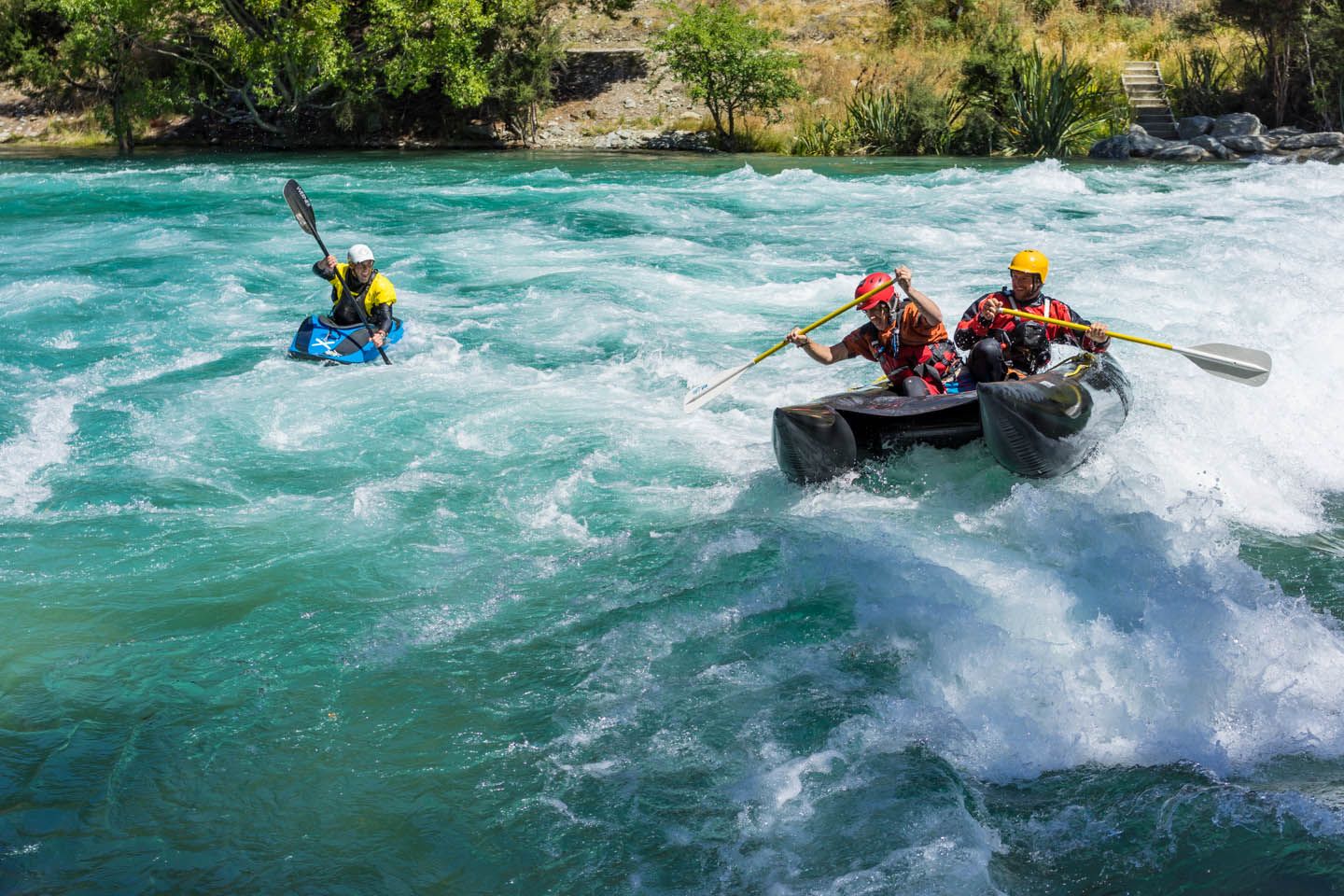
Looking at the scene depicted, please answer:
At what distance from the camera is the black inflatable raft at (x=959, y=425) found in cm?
590

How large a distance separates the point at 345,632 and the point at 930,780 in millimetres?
2667

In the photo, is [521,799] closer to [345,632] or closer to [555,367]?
[345,632]

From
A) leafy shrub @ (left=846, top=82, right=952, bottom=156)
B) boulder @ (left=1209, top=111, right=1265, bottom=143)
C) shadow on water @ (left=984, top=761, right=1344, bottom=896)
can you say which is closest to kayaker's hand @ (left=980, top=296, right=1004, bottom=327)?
shadow on water @ (left=984, top=761, right=1344, bottom=896)

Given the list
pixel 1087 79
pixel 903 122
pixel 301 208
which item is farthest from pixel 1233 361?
pixel 903 122

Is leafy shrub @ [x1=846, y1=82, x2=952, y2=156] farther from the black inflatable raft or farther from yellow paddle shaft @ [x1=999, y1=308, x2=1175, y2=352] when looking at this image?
the black inflatable raft

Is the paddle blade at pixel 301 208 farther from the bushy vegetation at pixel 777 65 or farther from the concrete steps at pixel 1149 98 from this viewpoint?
the concrete steps at pixel 1149 98

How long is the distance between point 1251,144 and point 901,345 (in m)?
17.7

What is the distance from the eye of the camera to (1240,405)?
319 inches

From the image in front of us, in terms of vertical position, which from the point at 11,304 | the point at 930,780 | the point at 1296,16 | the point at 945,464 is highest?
the point at 1296,16

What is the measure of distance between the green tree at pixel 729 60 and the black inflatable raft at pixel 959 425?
1808 centimetres

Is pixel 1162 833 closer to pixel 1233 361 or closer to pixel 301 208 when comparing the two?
pixel 1233 361

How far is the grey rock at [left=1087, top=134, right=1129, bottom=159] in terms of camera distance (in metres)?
21.8

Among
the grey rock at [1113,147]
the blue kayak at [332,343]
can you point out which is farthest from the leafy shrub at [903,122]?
the blue kayak at [332,343]

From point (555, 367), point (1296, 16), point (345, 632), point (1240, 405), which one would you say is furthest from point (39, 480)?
point (1296, 16)
